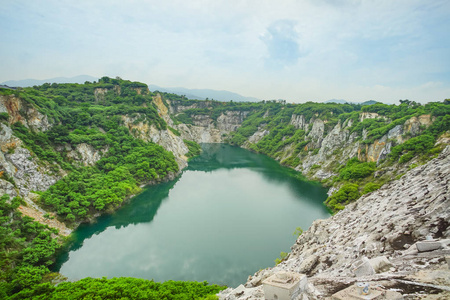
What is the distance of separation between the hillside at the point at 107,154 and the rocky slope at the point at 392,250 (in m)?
8.55

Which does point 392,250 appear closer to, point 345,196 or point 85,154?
point 345,196

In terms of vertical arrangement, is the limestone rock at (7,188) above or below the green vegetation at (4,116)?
below

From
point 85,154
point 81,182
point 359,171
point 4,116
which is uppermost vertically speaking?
point 4,116

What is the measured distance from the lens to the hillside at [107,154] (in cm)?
2452

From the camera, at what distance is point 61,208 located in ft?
97.6

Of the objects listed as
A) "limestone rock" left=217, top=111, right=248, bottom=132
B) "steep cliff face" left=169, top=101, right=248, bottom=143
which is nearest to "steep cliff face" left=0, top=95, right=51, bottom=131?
"steep cliff face" left=169, top=101, right=248, bottom=143

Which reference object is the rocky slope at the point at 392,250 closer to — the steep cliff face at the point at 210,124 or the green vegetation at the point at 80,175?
the green vegetation at the point at 80,175

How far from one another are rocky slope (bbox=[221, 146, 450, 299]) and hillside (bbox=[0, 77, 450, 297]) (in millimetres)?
8554

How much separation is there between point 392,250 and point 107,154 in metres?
46.9

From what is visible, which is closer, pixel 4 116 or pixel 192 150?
pixel 4 116

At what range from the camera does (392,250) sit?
1080cm

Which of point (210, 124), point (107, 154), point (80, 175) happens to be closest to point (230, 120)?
point (210, 124)

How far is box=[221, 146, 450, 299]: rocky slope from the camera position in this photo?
307 inches

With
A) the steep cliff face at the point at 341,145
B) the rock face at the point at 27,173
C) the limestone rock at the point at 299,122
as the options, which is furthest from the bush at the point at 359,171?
the rock face at the point at 27,173
